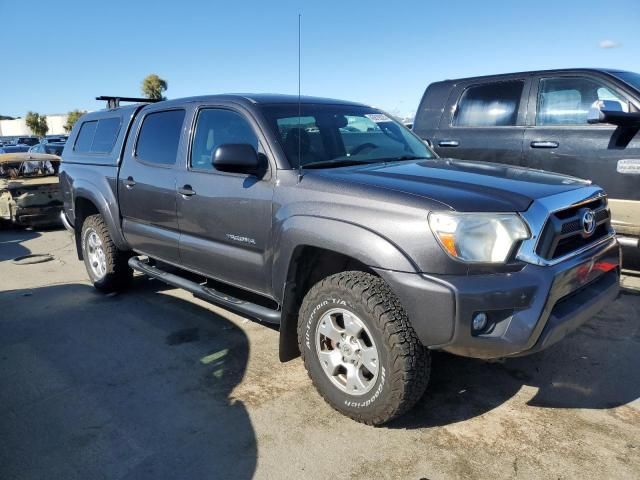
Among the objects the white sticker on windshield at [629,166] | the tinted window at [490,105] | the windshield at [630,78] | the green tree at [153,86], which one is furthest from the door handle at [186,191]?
the green tree at [153,86]

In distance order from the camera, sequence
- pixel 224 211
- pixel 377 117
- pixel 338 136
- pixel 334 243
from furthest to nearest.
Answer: pixel 377 117
pixel 338 136
pixel 224 211
pixel 334 243

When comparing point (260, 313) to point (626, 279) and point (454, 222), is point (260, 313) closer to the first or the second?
point (454, 222)

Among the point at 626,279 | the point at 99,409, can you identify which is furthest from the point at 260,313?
the point at 626,279

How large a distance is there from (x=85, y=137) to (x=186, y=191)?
256 centimetres

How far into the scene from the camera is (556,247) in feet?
8.87

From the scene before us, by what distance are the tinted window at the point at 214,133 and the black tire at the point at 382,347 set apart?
1.34 meters

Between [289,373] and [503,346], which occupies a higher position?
[503,346]

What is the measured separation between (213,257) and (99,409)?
124cm

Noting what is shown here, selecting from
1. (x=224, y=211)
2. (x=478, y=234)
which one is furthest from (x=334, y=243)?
(x=224, y=211)

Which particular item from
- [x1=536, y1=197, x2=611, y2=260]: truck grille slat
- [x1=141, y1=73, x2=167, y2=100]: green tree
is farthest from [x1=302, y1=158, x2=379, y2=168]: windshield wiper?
[x1=141, y1=73, x2=167, y2=100]: green tree

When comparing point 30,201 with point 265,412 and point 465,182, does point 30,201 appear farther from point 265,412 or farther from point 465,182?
point 465,182

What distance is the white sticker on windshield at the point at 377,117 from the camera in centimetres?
419

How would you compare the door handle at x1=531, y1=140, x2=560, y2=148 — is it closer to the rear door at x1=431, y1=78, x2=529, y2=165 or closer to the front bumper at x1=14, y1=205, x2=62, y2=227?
the rear door at x1=431, y1=78, x2=529, y2=165

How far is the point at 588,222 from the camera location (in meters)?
2.94
